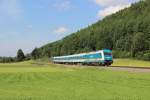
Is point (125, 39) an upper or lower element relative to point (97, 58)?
upper

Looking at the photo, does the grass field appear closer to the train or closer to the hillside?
the train

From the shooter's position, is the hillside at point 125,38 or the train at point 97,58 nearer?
the train at point 97,58

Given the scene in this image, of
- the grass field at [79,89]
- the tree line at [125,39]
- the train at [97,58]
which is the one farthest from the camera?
the tree line at [125,39]

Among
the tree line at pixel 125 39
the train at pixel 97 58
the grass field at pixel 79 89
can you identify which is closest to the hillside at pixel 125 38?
the tree line at pixel 125 39

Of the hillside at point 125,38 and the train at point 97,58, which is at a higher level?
the hillside at point 125,38

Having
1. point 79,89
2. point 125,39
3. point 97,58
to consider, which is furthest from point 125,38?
point 79,89

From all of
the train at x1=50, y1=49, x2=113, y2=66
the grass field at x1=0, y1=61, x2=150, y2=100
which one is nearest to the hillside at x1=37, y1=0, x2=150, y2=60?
the train at x1=50, y1=49, x2=113, y2=66

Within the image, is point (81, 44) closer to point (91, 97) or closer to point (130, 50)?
point (130, 50)

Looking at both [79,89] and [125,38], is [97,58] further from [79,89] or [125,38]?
[125,38]

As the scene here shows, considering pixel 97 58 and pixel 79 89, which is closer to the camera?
pixel 79 89

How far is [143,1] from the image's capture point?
649 ft

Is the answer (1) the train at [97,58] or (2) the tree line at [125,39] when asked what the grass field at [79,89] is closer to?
(1) the train at [97,58]

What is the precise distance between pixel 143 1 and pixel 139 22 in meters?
55.6

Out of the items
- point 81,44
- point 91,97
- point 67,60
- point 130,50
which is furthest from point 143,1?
point 91,97
